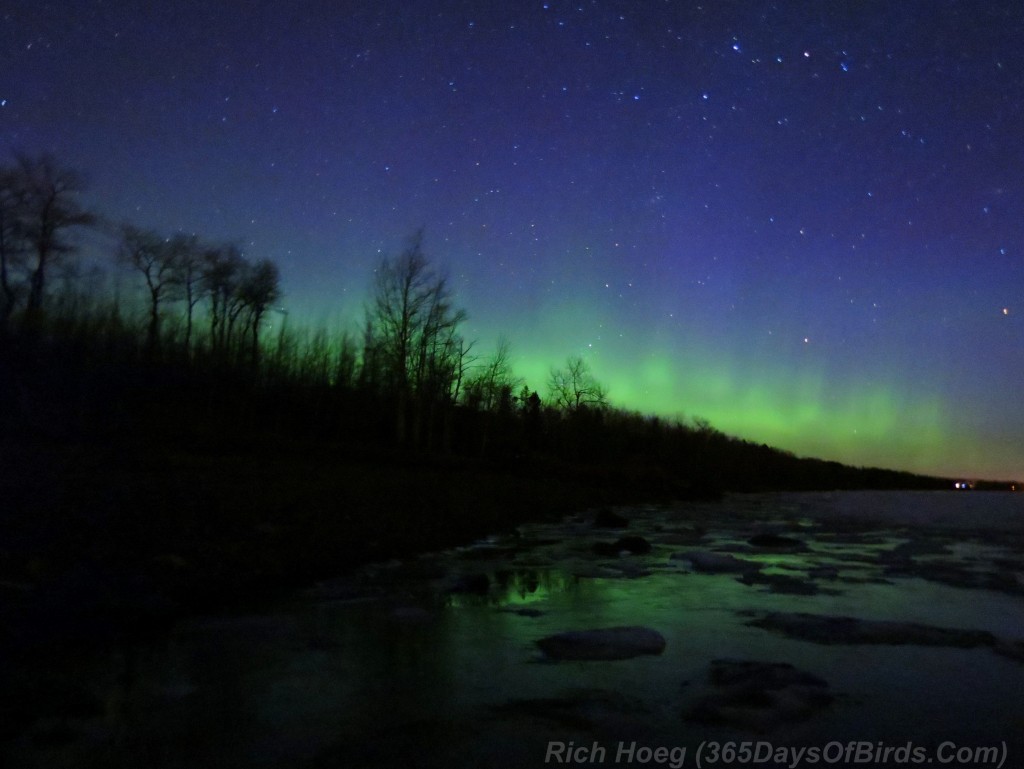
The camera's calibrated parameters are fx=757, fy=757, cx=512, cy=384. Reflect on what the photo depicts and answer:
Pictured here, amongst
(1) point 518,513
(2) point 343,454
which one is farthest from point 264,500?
(2) point 343,454

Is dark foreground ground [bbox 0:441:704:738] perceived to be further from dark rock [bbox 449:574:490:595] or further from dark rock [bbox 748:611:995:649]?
dark rock [bbox 748:611:995:649]

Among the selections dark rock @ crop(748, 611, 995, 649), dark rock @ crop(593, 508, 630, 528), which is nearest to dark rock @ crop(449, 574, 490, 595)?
dark rock @ crop(748, 611, 995, 649)

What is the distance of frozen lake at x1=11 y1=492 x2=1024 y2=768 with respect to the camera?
5766mm

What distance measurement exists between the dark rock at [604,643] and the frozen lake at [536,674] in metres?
0.18

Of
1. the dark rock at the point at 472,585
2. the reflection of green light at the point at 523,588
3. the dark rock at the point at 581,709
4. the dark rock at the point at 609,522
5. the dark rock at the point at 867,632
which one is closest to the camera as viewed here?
the dark rock at the point at 581,709

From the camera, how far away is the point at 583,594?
12.2 metres

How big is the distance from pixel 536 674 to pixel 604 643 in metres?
1.40

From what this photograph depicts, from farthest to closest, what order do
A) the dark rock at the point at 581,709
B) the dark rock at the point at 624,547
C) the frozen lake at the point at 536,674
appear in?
the dark rock at the point at 624,547 < the dark rock at the point at 581,709 < the frozen lake at the point at 536,674

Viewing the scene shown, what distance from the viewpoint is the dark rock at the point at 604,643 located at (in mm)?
8312

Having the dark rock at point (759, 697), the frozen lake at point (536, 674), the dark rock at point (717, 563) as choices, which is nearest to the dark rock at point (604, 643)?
the frozen lake at point (536, 674)

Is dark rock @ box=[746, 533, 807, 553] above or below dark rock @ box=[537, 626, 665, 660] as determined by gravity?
below

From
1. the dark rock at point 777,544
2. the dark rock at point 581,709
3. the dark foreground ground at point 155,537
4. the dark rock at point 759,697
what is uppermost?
Result: the dark foreground ground at point 155,537

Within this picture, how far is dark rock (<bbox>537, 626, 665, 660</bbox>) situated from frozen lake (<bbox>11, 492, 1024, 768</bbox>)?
18 cm

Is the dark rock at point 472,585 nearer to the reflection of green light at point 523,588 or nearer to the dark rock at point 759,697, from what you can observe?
the reflection of green light at point 523,588
